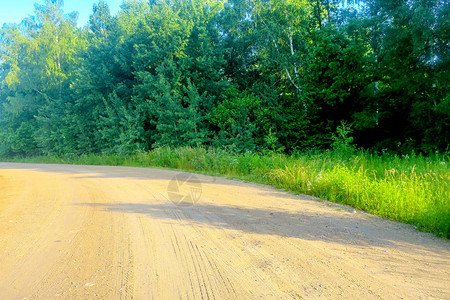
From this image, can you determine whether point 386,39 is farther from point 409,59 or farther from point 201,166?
point 201,166

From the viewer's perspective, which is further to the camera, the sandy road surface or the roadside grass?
the roadside grass

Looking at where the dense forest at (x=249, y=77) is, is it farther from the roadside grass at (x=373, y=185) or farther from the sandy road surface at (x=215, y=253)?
the sandy road surface at (x=215, y=253)

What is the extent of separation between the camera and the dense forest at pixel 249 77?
1461cm

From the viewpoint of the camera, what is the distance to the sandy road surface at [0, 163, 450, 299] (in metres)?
2.56

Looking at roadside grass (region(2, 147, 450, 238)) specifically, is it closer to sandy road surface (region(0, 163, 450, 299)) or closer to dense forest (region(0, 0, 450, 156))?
sandy road surface (region(0, 163, 450, 299))

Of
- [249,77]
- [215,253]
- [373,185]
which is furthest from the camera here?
[249,77]

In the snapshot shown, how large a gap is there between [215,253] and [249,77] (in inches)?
909

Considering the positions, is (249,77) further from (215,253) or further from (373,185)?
(215,253)

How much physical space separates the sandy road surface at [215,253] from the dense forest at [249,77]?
33.3 ft

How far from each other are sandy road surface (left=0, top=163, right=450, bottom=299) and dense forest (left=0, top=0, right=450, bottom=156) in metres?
10.2

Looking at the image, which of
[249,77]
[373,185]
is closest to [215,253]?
[373,185]

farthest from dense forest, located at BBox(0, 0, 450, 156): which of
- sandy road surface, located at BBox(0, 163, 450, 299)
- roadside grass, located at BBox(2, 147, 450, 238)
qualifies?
sandy road surface, located at BBox(0, 163, 450, 299)

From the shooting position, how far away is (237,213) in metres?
5.04

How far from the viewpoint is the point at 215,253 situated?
3322 mm
